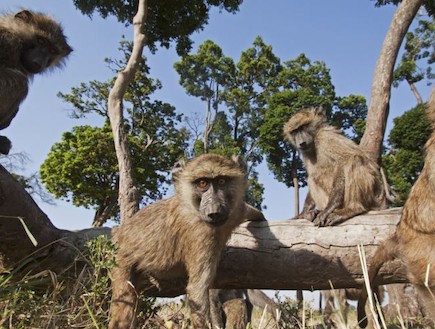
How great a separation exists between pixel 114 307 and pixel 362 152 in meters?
4.46

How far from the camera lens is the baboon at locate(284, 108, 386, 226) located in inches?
233

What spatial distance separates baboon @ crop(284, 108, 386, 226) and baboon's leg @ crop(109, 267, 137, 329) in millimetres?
2254

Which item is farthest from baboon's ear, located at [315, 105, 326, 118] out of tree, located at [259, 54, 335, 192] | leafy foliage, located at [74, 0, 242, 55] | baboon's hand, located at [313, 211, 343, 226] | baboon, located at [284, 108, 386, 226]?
tree, located at [259, 54, 335, 192]

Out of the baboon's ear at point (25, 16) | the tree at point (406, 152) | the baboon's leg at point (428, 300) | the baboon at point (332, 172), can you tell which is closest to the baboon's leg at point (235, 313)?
the baboon at point (332, 172)

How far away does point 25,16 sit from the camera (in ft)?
20.0

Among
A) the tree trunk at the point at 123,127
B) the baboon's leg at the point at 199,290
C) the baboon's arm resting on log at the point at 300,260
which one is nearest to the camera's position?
the baboon's leg at the point at 199,290

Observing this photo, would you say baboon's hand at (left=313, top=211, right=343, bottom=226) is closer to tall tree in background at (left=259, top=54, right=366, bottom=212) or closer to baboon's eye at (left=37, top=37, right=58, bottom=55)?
baboon's eye at (left=37, top=37, right=58, bottom=55)

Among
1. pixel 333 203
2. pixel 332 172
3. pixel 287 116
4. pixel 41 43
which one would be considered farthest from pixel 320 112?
pixel 287 116

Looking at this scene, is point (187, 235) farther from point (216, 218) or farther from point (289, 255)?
point (289, 255)

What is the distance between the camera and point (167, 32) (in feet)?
48.3

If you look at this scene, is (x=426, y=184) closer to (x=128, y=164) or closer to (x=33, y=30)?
(x=33, y=30)

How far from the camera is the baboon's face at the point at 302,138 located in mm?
7547

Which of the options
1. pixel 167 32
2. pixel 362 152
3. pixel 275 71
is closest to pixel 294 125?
pixel 362 152

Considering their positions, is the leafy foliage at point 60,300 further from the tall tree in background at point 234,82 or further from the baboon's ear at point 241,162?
the tall tree in background at point 234,82
